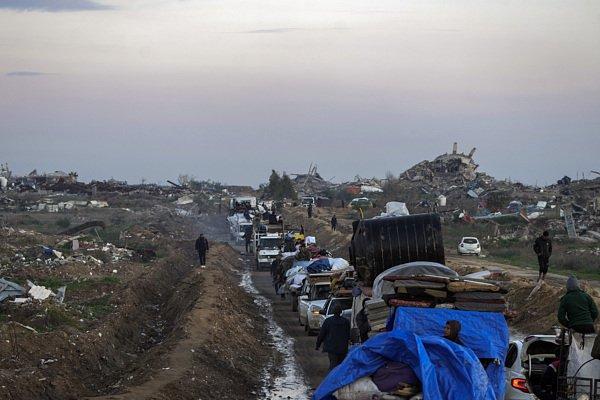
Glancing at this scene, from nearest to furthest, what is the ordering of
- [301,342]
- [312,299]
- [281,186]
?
[301,342] < [312,299] < [281,186]

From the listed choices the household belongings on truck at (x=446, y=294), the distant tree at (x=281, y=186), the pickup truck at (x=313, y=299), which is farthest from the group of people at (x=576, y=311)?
the distant tree at (x=281, y=186)

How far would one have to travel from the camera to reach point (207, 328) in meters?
24.0

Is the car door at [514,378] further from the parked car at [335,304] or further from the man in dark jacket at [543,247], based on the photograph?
the man in dark jacket at [543,247]

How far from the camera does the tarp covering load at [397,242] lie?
22109 mm

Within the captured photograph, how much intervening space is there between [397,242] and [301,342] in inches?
173

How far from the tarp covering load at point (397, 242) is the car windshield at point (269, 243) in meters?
27.8

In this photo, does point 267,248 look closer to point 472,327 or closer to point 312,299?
point 312,299

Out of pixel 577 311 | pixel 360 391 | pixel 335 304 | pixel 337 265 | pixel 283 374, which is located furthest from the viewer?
pixel 337 265

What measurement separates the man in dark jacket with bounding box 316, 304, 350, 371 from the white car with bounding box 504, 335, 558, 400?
11.5 feet

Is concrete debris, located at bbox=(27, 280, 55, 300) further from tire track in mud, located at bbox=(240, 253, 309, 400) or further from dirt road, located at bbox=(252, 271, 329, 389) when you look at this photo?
dirt road, located at bbox=(252, 271, 329, 389)

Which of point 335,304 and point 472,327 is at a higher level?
point 472,327

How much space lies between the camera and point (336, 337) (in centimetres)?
1658

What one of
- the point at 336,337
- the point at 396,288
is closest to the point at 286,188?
the point at 336,337

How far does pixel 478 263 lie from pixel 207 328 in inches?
890
